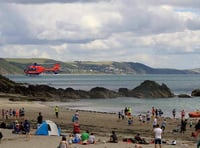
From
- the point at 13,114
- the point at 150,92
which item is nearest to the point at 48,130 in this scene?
the point at 13,114

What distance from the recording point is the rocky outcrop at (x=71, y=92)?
86500 millimetres

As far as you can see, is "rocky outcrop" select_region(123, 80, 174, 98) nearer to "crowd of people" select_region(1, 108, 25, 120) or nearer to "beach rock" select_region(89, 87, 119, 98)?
"beach rock" select_region(89, 87, 119, 98)

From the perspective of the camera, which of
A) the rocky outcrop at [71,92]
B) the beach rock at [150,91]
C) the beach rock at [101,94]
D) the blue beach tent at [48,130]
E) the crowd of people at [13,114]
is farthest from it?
the beach rock at [150,91]

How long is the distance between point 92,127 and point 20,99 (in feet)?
119

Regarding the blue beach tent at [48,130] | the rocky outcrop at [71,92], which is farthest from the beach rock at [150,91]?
the blue beach tent at [48,130]

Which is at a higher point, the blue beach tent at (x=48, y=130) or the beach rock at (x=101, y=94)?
the beach rock at (x=101, y=94)

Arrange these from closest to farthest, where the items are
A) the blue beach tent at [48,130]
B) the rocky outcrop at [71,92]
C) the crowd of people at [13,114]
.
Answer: the blue beach tent at [48,130], the crowd of people at [13,114], the rocky outcrop at [71,92]

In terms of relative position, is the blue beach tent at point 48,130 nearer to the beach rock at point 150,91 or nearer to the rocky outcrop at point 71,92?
the rocky outcrop at point 71,92

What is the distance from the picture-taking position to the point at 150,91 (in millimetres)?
98625

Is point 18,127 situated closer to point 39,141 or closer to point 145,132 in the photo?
point 39,141

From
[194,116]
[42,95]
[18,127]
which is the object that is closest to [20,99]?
[42,95]

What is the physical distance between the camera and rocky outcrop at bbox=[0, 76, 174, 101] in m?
86.5

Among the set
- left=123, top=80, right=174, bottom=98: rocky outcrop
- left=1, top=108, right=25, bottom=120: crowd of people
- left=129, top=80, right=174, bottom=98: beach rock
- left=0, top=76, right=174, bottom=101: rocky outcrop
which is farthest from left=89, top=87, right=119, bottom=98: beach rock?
left=1, top=108, right=25, bottom=120: crowd of people

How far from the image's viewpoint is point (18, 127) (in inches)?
1213
